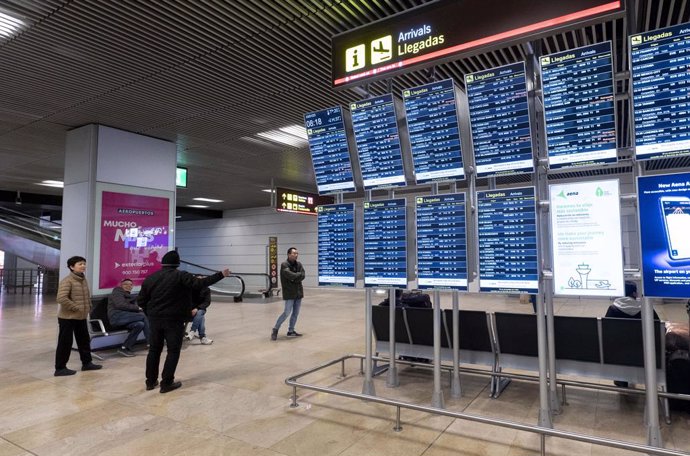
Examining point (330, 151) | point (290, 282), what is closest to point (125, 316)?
point (290, 282)

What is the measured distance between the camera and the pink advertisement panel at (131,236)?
7.16m

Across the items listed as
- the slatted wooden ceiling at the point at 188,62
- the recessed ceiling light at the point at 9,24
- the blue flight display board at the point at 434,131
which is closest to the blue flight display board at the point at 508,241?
the blue flight display board at the point at 434,131

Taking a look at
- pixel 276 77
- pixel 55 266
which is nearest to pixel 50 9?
pixel 276 77

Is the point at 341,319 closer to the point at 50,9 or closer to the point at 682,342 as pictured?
the point at 682,342

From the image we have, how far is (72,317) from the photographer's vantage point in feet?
18.6

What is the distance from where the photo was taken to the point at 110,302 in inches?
268

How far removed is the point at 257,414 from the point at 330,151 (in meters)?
2.74

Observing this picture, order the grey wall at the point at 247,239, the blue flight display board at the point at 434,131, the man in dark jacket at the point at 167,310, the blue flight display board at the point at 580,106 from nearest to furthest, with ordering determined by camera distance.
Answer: the blue flight display board at the point at 580,106 → the blue flight display board at the point at 434,131 → the man in dark jacket at the point at 167,310 → the grey wall at the point at 247,239

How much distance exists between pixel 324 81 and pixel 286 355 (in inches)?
158

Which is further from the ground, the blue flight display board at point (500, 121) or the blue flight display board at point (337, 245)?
the blue flight display board at point (500, 121)

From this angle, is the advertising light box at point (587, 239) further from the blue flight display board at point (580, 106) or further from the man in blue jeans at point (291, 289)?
the man in blue jeans at point (291, 289)

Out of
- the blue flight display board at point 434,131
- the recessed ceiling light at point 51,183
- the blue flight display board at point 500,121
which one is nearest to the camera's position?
the blue flight display board at point 500,121

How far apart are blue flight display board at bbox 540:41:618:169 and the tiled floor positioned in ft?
7.39

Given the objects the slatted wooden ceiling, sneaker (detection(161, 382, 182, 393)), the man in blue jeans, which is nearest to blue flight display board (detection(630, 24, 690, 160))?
the slatted wooden ceiling
